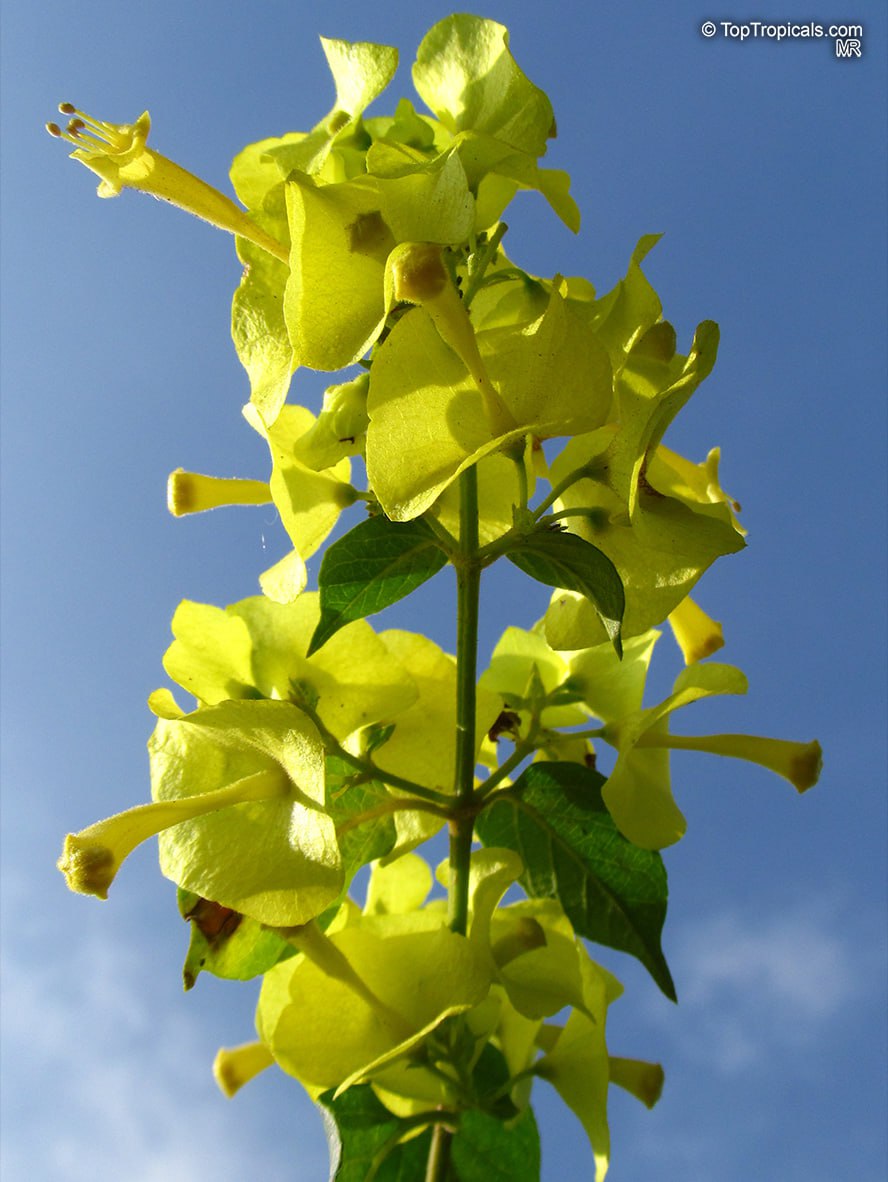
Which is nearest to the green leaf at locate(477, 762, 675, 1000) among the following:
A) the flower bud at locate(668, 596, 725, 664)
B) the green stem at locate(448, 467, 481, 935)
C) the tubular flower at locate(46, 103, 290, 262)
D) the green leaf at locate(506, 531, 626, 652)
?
the green stem at locate(448, 467, 481, 935)

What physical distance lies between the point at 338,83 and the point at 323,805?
868 mm

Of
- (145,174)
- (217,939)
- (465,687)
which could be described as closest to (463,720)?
(465,687)

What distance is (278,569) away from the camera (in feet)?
4.39

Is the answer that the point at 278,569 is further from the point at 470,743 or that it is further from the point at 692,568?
Answer: the point at 692,568

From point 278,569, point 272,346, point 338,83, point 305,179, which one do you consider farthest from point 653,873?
point 338,83

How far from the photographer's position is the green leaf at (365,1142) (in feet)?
4.29

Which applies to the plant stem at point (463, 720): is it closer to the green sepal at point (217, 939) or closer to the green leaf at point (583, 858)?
the green leaf at point (583, 858)

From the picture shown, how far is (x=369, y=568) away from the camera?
123 centimetres

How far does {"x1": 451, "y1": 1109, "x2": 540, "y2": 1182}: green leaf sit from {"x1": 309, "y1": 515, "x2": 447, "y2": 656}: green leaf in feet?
2.14

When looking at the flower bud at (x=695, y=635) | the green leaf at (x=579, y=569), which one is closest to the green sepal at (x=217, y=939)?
the green leaf at (x=579, y=569)

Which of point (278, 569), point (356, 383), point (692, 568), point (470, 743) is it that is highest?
point (356, 383)

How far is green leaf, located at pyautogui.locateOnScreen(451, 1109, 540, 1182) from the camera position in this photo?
1342 mm

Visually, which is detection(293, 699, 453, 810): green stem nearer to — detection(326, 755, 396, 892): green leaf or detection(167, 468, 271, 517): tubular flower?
detection(326, 755, 396, 892): green leaf

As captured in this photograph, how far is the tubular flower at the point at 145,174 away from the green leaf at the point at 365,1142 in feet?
3.33
